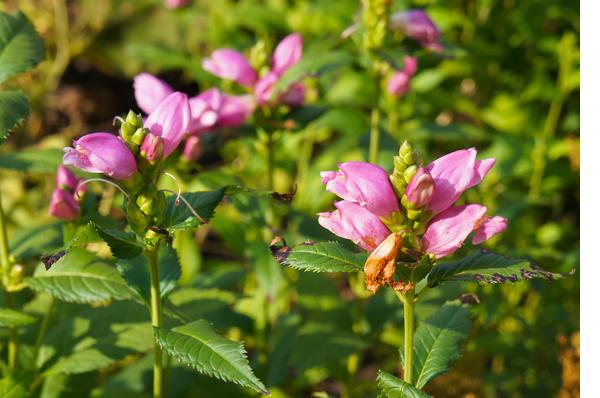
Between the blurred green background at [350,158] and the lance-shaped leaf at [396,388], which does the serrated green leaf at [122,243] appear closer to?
the lance-shaped leaf at [396,388]

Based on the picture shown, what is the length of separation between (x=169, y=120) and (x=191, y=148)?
589mm

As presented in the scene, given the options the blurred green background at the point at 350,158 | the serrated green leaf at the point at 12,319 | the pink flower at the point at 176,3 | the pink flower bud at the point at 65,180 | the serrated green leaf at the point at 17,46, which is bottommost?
the blurred green background at the point at 350,158

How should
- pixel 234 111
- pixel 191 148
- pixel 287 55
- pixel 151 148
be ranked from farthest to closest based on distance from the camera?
pixel 287 55 < pixel 234 111 < pixel 191 148 < pixel 151 148

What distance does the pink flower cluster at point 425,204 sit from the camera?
47.1 inches

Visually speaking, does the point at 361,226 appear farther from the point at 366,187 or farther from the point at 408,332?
the point at 408,332

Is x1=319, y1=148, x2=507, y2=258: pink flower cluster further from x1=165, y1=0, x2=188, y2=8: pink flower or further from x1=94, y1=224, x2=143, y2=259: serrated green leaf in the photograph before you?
x1=165, y1=0, x2=188, y2=8: pink flower

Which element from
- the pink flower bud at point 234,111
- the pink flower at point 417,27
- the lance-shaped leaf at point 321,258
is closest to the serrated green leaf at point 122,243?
the lance-shaped leaf at point 321,258

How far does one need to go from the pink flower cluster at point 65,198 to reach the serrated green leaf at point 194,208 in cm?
32

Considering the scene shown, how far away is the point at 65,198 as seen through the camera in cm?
164

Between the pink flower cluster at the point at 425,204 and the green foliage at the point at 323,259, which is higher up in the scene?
the pink flower cluster at the point at 425,204

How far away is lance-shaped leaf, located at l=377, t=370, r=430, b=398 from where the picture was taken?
3.94 ft

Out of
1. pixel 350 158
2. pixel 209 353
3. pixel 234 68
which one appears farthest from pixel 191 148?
pixel 350 158

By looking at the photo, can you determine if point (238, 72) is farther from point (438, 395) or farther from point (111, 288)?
point (438, 395)
